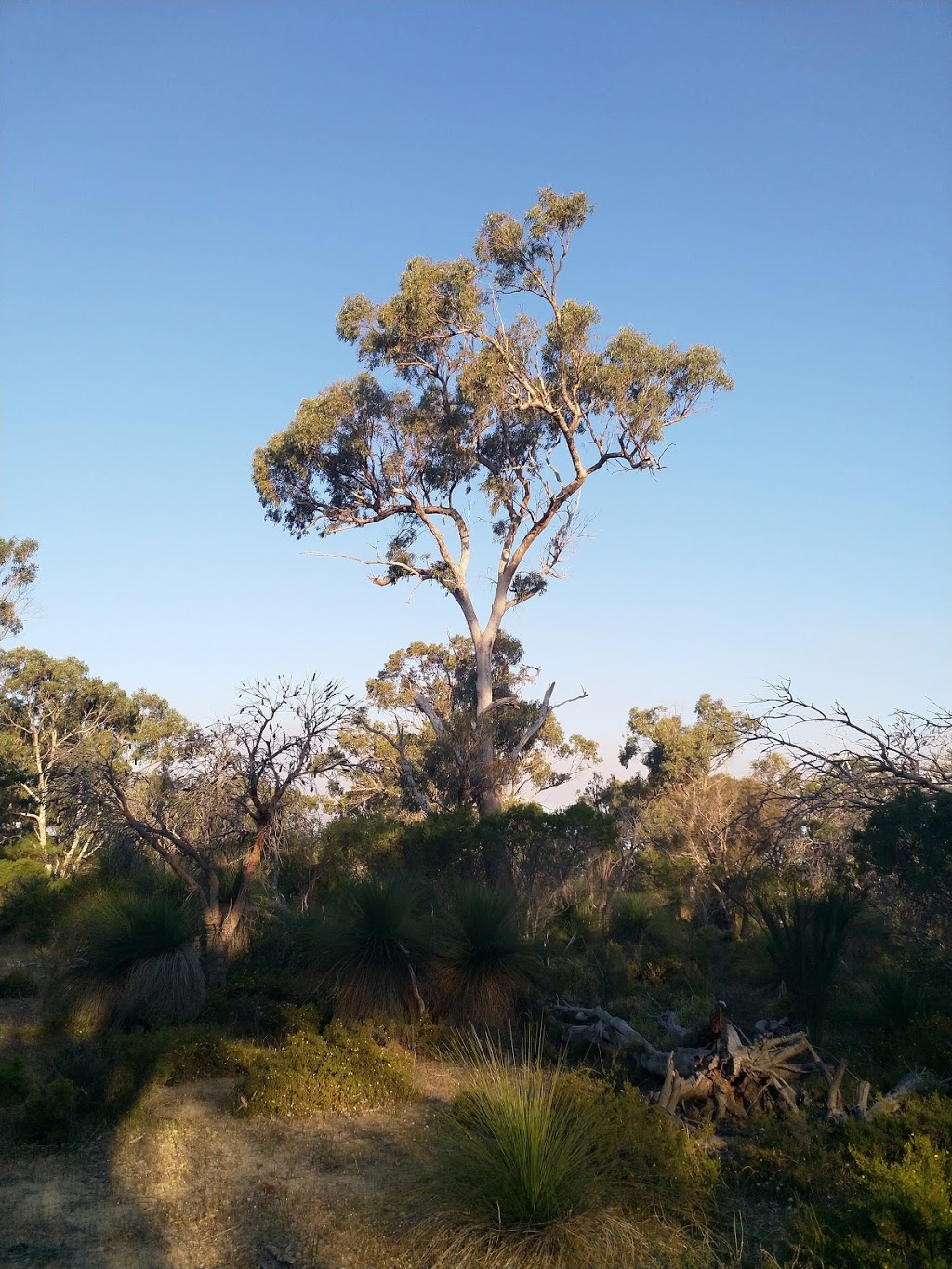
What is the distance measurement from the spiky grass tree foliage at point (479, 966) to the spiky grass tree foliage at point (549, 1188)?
14.8ft

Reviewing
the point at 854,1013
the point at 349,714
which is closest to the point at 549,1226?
the point at 854,1013

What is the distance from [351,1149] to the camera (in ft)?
23.9

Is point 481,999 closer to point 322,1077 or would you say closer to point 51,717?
point 322,1077

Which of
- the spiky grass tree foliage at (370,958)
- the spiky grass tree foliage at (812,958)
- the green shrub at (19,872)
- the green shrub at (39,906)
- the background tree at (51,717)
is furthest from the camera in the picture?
the background tree at (51,717)

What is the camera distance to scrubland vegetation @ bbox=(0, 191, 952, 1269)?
5402 mm

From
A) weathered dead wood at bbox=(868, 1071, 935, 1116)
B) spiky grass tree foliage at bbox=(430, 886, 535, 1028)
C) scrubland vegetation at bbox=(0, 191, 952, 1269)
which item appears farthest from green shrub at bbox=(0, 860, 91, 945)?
weathered dead wood at bbox=(868, 1071, 935, 1116)

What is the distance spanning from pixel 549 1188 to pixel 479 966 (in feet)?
18.4

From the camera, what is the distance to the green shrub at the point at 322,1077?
8.24 metres

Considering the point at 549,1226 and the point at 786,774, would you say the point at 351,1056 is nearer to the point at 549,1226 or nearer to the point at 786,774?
the point at 549,1226

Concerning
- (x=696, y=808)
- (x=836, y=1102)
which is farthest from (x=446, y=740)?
(x=836, y=1102)

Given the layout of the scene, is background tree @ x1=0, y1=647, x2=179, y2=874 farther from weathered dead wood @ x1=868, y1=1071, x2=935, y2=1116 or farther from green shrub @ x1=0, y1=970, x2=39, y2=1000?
weathered dead wood @ x1=868, y1=1071, x2=935, y2=1116

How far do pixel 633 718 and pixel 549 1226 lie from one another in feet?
98.1

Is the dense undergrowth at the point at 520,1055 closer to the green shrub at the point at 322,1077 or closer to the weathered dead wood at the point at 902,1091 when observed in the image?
the green shrub at the point at 322,1077

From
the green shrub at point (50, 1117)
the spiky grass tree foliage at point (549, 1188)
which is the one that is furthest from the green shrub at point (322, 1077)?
the spiky grass tree foliage at point (549, 1188)
